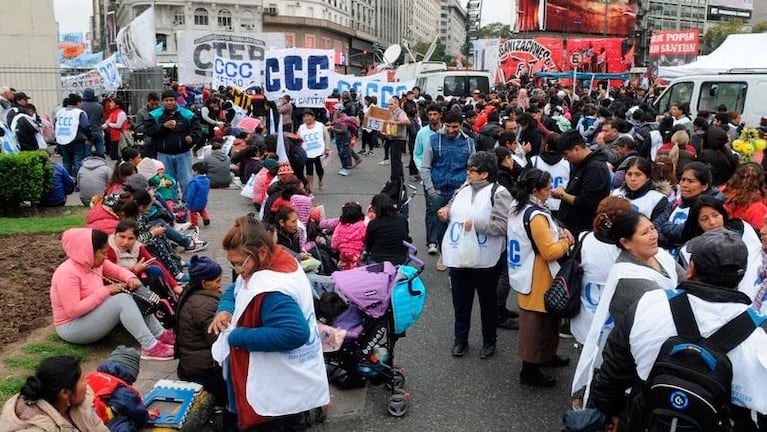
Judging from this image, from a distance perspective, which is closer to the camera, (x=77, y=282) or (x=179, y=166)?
(x=77, y=282)

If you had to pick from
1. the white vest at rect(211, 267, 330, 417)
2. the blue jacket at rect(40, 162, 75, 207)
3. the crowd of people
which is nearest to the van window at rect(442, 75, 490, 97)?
the crowd of people

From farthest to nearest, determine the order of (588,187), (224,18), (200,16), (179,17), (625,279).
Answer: (224,18), (200,16), (179,17), (588,187), (625,279)

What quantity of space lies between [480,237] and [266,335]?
2458mm

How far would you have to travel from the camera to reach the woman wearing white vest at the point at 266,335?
3137 mm

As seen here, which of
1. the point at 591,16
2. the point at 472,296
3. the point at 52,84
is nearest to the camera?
the point at 472,296

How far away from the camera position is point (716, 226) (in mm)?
4340

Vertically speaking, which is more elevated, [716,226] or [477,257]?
[716,226]

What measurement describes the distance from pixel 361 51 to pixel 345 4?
7.78 meters

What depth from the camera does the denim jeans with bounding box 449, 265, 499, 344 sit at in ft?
17.4

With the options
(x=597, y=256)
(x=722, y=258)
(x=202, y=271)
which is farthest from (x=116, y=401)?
(x=722, y=258)

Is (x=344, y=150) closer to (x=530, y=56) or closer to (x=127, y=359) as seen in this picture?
(x=127, y=359)

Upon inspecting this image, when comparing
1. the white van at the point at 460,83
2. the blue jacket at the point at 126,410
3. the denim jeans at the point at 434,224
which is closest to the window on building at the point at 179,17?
the white van at the point at 460,83

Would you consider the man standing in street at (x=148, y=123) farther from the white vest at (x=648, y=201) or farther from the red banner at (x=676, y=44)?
the red banner at (x=676, y=44)

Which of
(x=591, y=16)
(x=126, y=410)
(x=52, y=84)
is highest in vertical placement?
(x=591, y=16)
